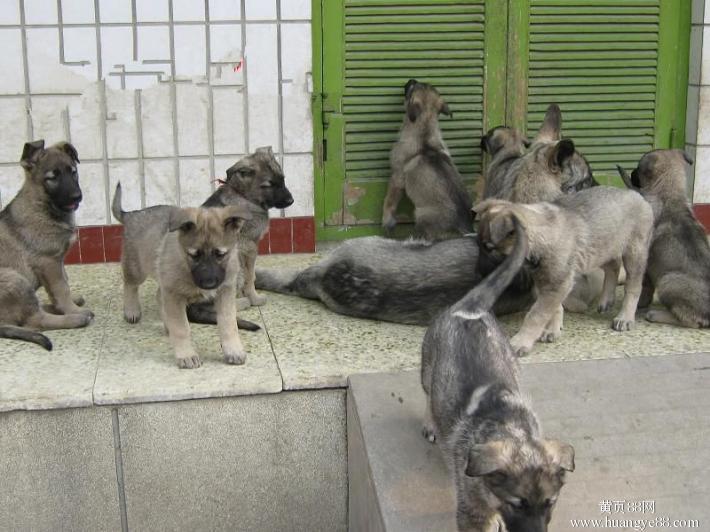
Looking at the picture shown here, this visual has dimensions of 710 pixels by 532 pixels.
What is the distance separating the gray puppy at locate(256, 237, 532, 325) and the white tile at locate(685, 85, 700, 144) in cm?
251

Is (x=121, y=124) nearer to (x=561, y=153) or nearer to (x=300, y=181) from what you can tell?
(x=300, y=181)

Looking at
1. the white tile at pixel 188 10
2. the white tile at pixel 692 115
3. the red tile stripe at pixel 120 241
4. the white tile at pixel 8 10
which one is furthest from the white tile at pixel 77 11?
the white tile at pixel 692 115

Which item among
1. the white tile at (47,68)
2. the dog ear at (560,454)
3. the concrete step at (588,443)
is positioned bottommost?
the concrete step at (588,443)

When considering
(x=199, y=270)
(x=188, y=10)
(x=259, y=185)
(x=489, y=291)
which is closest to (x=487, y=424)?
(x=489, y=291)

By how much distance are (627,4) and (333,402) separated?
13.8ft

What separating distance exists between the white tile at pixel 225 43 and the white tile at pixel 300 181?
82 centimetres

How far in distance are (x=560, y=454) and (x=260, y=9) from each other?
14.4ft

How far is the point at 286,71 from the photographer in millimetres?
6734

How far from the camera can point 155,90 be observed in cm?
661

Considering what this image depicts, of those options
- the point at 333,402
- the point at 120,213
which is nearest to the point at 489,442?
the point at 333,402

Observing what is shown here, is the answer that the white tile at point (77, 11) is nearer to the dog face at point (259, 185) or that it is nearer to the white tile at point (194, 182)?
the white tile at point (194, 182)

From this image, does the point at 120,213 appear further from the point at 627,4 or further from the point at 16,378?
the point at 627,4

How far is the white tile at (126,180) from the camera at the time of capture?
670cm

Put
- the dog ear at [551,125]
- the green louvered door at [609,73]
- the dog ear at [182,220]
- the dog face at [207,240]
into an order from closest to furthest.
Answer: the dog ear at [182,220]
the dog face at [207,240]
the dog ear at [551,125]
the green louvered door at [609,73]
